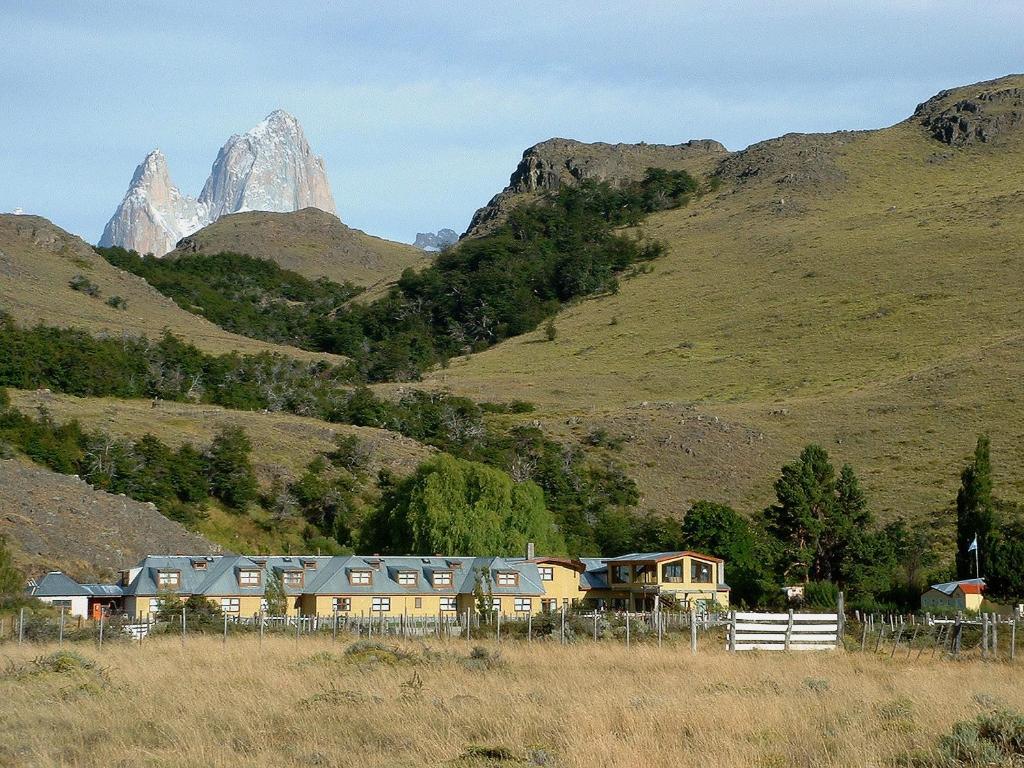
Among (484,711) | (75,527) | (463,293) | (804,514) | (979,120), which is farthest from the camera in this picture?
(979,120)

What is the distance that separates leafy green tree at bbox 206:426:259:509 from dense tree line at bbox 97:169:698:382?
54.7 metres

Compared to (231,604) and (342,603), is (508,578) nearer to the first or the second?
(342,603)

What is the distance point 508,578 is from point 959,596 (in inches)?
A: 738

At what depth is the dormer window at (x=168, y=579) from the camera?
51875 millimetres

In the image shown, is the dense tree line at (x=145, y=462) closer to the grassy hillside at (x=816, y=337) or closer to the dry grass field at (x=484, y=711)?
the grassy hillside at (x=816, y=337)

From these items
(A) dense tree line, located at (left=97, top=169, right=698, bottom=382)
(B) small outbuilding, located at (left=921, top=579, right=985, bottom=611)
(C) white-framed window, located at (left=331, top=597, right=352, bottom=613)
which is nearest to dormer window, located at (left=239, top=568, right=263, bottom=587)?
(C) white-framed window, located at (left=331, top=597, right=352, bottom=613)

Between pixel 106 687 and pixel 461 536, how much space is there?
46.9m


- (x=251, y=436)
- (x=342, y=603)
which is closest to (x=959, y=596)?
(x=342, y=603)

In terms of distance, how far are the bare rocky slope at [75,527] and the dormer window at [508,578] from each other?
597 inches

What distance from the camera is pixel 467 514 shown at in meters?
66.9

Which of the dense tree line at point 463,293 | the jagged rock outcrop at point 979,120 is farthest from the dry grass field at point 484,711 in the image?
the jagged rock outcrop at point 979,120

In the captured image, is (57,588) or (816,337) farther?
(816,337)

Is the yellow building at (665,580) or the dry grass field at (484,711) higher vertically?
the dry grass field at (484,711)

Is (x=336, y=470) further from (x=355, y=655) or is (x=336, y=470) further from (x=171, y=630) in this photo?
(x=355, y=655)
